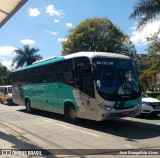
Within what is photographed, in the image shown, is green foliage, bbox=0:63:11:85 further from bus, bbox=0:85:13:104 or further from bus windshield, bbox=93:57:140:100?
bus windshield, bbox=93:57:140:100

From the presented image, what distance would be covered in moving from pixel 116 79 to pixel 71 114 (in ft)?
→ 10.9

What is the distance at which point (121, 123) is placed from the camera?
14.7 m

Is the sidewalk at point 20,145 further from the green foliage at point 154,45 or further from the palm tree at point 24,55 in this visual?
the palm tree at point 24,55

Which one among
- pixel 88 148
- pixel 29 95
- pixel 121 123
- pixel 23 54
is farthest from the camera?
pixel 23 54

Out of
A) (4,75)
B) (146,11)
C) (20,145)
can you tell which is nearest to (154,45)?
(146,11)

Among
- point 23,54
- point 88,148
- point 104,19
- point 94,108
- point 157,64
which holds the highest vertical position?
point 104,19

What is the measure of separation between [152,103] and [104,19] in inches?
1497

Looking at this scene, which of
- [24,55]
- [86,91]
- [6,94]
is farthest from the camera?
[24,55]

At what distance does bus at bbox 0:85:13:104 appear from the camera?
102 ft

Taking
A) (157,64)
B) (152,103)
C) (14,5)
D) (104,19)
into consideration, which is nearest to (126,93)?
(152,103)

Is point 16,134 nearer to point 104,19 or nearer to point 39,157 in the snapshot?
point 39,157

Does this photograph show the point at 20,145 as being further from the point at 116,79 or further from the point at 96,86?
the point at 116,79

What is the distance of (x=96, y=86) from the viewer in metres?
12.8

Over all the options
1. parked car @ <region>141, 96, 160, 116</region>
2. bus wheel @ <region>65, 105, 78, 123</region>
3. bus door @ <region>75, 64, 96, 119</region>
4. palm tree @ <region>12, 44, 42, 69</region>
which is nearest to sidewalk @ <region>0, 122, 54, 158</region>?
bus door @ <region>75, 64, 96, 119</region>
